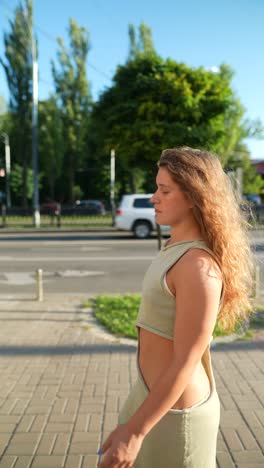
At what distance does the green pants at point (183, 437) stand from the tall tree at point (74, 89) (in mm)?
38193

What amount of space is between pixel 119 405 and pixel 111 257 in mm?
8659

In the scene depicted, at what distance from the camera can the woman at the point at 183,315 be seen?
1.26 meters

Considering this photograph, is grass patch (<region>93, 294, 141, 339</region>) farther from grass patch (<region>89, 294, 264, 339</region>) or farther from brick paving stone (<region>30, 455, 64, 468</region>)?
brick paving stone (<region>30, 455, 64, 468</region>)

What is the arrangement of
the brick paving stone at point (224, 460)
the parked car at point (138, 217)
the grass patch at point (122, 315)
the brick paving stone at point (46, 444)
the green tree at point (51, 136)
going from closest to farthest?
the brick paving stone at point (224, 460) → the brick paving stone at point (46, 444) → the grass patch at point (122, 315) → the parked car at point (138, 217) → the green tree at point (51, 136)

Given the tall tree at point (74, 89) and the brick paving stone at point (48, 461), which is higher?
the tall tree at point (74, 89)

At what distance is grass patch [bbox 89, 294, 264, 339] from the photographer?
551 cm

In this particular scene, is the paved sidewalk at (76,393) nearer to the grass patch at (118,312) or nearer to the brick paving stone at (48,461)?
the brick paving stone at (48,461)

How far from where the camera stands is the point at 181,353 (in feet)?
4.14

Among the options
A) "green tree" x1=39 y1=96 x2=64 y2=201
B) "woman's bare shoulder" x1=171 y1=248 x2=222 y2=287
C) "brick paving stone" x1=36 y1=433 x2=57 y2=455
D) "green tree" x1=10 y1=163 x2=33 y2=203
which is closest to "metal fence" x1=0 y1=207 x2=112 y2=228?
"green tree" x1=39 y1=96 x2=64 y2=201

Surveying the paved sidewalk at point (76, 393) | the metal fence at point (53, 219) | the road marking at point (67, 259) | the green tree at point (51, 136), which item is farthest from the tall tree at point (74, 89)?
the paved sidewalk at point (76, 393)

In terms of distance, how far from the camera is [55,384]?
3961 mm

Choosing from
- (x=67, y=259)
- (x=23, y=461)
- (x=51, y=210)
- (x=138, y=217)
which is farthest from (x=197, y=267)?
(x=51, y=210)

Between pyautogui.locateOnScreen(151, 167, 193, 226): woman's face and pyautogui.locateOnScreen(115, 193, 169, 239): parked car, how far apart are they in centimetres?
1566

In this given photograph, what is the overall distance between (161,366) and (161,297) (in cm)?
21
